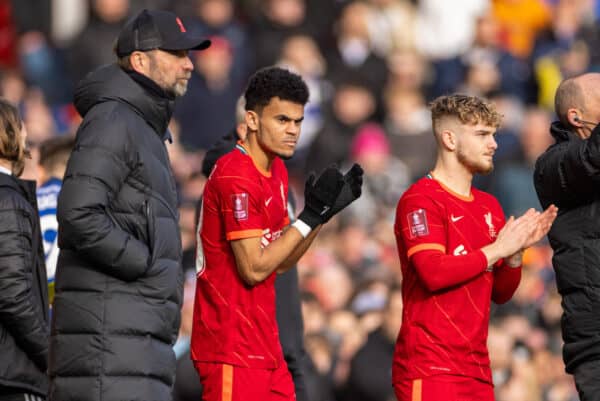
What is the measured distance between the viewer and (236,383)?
24.9ft

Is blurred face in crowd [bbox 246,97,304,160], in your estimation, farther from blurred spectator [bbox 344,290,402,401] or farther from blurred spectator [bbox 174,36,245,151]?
blurred spectator [bbox 174,36,245,151]

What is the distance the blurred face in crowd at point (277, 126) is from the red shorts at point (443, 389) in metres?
1.34

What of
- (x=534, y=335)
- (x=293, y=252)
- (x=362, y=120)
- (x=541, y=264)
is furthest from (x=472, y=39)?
(x=293, y=252)

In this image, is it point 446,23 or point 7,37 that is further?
point 7,37

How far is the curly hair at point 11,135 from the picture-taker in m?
7.86

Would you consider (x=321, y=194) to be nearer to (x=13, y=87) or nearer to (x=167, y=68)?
(x=167, y=68)

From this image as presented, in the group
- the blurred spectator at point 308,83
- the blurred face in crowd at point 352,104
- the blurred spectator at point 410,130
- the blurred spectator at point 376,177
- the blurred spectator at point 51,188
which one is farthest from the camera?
the blurred face in crowd at point 352,104

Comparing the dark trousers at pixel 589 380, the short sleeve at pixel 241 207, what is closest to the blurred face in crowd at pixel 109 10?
the short sleeve at pixel 241 207

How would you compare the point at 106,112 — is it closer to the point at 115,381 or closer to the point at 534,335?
the point at 115,381

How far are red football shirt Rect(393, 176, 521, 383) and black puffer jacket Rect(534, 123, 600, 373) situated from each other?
11.3 inches

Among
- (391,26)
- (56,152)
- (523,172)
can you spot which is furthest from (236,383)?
(391,26)

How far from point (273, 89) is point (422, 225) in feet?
3.56

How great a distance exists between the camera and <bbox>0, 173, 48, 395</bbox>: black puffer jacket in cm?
765

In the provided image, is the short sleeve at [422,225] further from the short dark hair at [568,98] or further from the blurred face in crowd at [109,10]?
the blurred face in crowd at [109,10]
